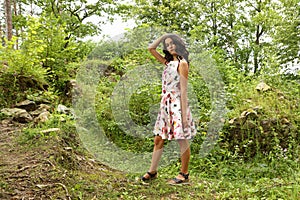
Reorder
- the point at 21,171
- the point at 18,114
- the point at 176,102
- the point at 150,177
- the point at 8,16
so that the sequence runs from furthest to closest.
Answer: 1. the point at 8,16
2. the point at 18,114
3. the point at 150,177
4. the point at 176,102
5. the point at 21,171

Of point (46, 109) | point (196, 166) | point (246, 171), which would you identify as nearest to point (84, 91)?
point (46, 109)

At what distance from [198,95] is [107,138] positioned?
1975mm

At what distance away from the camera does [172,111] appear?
375 centimetres

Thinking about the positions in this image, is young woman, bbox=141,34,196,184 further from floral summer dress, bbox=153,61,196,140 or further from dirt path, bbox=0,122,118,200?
dirt path, bbox=0,122,118,200

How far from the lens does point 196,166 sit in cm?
469

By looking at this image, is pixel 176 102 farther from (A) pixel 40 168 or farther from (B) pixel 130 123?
(B) pixel 130 123

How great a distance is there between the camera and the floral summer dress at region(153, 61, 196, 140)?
3.70 meters

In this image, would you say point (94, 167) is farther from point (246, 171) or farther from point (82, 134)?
point (246, 171)

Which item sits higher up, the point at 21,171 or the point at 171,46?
the point at 171,46

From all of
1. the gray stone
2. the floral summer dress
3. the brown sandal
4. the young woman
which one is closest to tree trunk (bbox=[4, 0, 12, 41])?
the gray stone

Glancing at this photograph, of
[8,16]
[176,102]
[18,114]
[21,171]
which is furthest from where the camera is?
[8,16]

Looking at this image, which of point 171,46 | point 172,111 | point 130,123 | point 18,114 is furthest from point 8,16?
point 172,111

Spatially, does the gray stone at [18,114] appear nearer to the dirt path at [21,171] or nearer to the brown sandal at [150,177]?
the dirt path at [21,171]

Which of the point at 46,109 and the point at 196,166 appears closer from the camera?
the point at 196,166
